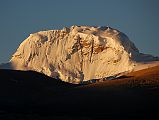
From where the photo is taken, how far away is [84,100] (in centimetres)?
10412

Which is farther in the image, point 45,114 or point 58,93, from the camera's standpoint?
point 58,93

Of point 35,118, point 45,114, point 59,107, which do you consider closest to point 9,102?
point 59,107

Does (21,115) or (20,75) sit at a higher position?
(20,75)

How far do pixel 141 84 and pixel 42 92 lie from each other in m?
22.3

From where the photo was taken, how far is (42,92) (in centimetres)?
12331

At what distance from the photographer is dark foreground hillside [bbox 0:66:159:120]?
9062 centimetres

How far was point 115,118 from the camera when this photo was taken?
86750 mm

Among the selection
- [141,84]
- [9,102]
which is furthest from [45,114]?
[141,84]

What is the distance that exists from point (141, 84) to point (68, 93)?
13.9m

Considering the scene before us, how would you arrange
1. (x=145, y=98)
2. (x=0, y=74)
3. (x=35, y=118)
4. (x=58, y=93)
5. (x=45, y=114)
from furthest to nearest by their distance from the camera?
(x=0, y=74) < (x=58, y=93) < (x=145, y=98) < (x=45, y=114) < (x=35, y=118)

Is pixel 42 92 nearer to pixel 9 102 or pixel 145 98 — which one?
pixel 9 102

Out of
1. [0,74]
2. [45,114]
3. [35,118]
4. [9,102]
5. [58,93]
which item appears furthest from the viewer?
[0,74]

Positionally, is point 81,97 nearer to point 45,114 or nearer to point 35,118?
point 45,114

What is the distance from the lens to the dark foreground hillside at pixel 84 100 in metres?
90.6
